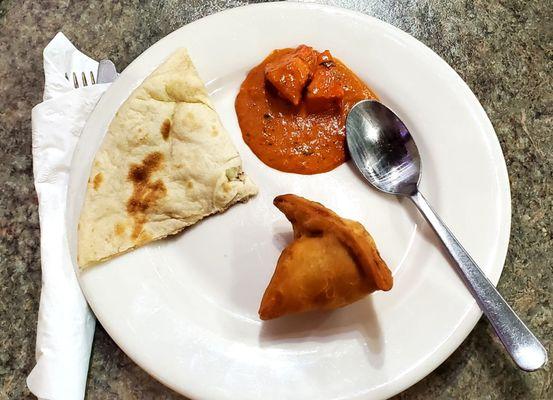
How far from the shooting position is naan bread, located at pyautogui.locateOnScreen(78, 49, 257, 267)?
158cm

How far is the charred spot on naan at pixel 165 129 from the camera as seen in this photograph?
5.33 feet

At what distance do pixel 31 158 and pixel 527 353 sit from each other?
1.62 metres

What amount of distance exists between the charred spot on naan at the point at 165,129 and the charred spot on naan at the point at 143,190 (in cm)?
6

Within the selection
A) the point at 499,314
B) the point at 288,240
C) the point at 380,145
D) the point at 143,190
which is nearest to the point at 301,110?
the point at 380,145

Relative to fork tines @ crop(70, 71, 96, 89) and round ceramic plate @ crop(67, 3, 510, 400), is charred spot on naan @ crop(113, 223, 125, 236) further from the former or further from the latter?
fork tines @ crop(70, 71, 96, 89)

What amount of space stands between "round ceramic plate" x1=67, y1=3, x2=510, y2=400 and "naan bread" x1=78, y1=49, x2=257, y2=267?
0.06 metres

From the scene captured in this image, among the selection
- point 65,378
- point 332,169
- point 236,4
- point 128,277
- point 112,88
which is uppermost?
point 236,4

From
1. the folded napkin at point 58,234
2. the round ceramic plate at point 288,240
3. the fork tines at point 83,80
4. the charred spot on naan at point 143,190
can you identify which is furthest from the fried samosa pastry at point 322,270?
the fork tines at point 83,80

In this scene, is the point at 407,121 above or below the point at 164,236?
above

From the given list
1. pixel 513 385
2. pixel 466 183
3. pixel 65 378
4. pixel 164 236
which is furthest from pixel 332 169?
pixel 65 378

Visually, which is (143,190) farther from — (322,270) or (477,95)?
(477,95)

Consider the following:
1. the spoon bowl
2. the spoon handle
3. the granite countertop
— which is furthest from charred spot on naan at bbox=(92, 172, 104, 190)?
the spoon handle

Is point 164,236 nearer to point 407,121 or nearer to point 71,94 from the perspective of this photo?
point 71,94

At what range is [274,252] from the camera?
1612mm
